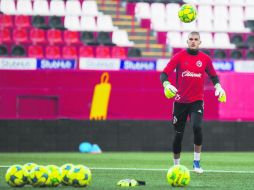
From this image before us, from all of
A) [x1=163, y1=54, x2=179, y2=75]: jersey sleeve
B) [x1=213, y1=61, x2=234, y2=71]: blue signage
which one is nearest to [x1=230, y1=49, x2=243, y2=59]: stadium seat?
[x1=213, y1=61, x2=234, y2=71]: blue signage

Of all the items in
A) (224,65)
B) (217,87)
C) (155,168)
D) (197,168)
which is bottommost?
(155,168)

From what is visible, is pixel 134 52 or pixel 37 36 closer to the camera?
pixel 37 36

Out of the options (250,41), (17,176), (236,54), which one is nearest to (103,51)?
(236,54)

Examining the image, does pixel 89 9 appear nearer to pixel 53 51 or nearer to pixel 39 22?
pixel 39 22

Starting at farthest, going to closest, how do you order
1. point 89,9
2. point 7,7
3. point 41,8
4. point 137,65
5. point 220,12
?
point 220,12, point 89,9, point 41,8, point 7,7, point 137,65

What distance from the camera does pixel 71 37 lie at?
88.3 ft

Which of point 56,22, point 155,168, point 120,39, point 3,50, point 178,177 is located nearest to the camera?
point 178,177

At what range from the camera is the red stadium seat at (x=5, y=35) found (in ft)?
83.5

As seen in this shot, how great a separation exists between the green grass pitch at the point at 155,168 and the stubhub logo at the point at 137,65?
3.50 metres

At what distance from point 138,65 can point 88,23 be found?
19.4ft

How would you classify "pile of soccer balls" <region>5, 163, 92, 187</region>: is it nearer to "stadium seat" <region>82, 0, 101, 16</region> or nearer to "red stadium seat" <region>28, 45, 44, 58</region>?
"red stadium seat" <region>28, 45, 44, 58</region>

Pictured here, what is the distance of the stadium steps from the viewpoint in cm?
2784

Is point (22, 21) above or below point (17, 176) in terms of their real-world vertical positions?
above

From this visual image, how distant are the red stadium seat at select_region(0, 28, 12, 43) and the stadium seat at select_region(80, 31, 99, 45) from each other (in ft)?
8.73
